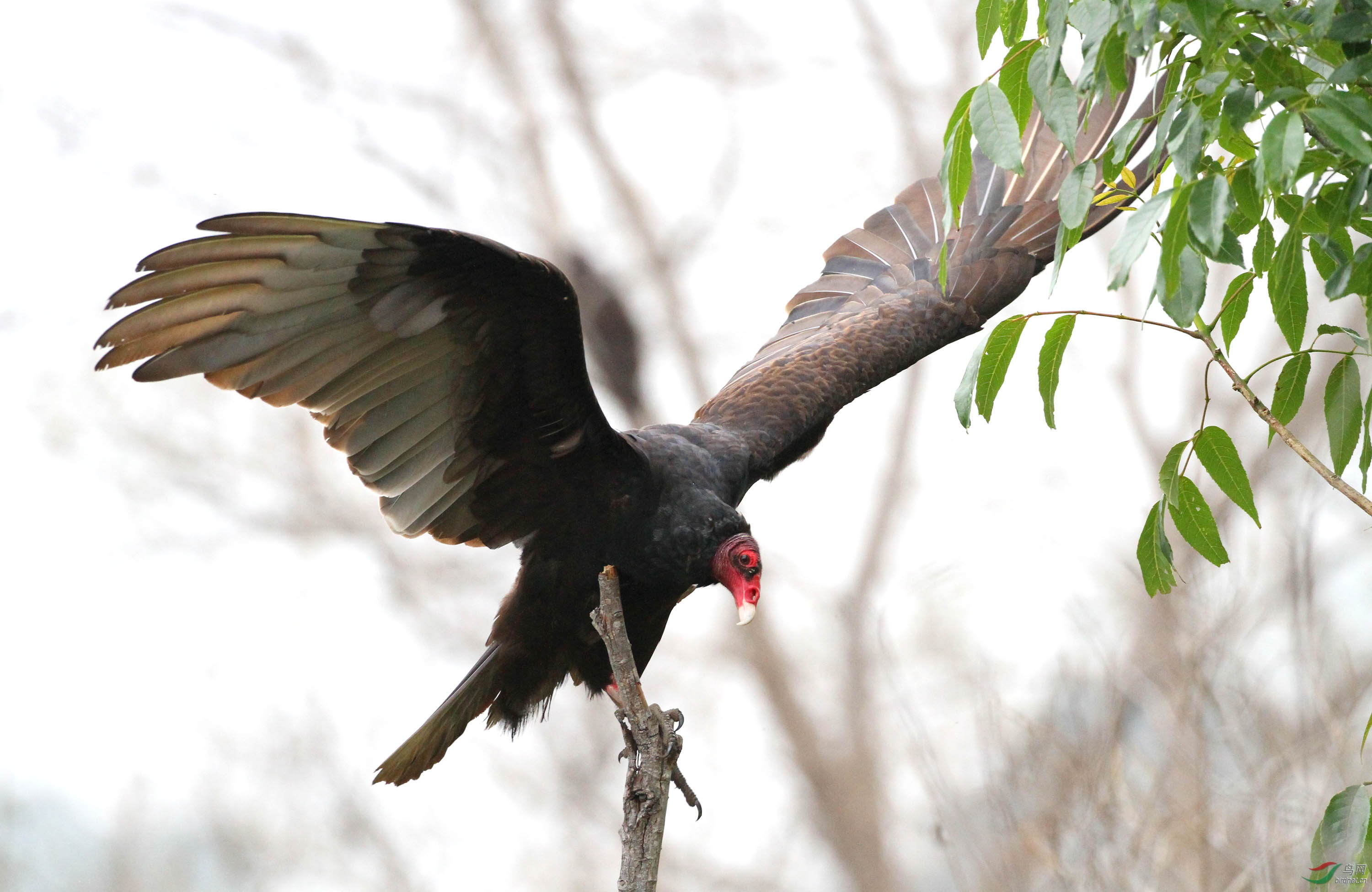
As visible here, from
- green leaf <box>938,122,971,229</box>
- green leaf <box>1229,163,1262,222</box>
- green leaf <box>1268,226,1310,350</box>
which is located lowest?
green leaf <box>1268,226,1310,350</box>

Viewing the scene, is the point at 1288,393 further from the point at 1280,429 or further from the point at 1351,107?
the point at 1351,107

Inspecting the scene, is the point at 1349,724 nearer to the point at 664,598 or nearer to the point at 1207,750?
the point at 1207,750

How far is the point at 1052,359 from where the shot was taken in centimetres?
174

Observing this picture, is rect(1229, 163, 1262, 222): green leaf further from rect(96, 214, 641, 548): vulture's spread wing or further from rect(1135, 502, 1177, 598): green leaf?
rect(96, 214, 641, 548): vulture's spread wing

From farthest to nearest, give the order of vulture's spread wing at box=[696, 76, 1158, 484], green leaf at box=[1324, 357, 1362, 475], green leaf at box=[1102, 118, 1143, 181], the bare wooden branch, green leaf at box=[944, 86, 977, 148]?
vulture's spread wing at box=[696, 76, 1158, 484], the bare wooden branch, green leaf at box=[1324, 357, 1362, 475], green leaf at box=[944, 86, 977, 148], green leaf at box=[1102, 118, 1143, 181]

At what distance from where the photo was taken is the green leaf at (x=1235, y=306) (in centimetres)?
167

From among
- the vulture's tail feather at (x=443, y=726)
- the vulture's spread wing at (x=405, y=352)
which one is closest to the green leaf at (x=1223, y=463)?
the vulture's spread wing at (x=405, y=352)

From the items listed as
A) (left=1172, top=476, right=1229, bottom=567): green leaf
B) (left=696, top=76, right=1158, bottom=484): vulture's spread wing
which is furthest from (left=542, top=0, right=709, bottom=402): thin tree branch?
(left=1172, top=476, right=1229, bottom=567): green leaf

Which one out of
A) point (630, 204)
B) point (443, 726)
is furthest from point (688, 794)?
point (630, 204)

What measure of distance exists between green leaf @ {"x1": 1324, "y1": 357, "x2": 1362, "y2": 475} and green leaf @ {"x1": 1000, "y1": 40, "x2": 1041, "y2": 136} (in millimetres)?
554

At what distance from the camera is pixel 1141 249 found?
4.00 ft

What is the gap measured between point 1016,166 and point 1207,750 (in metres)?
3.19

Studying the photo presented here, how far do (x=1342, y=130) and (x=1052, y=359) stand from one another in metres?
0.60

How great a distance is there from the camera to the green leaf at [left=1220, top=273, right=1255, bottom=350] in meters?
1.67
